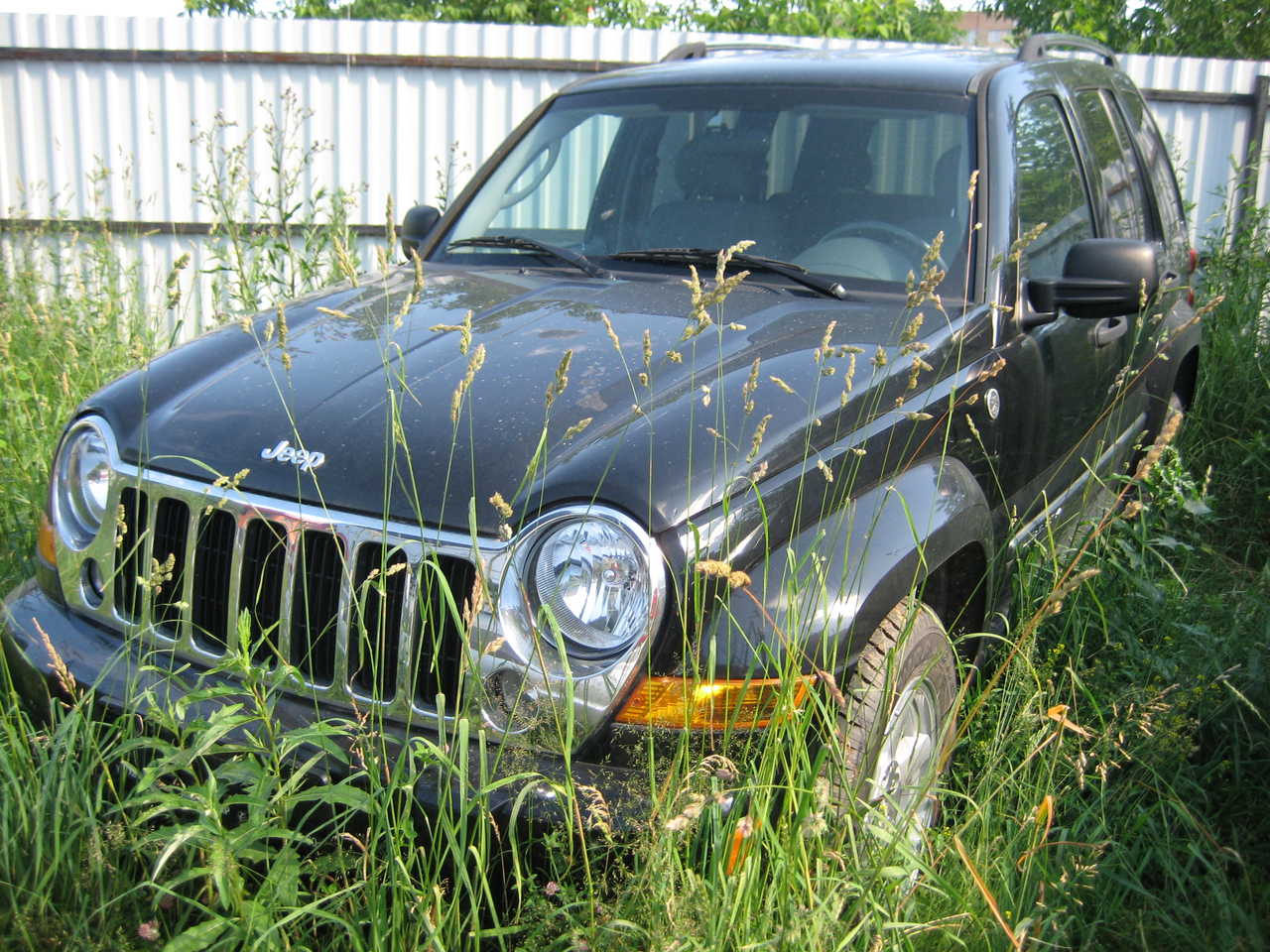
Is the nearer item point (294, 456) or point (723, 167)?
point (294, 456)

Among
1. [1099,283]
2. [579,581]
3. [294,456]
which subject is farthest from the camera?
[1099,283]

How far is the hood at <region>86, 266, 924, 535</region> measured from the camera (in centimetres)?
212

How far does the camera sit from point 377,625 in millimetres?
2176

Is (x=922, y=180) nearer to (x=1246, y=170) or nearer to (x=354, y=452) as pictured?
(x=354, y=452)

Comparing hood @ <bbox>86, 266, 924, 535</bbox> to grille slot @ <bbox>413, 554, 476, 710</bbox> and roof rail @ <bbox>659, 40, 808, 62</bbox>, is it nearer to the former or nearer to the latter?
grille slot @ <bbox>413, 554, 476, 710</bbox>

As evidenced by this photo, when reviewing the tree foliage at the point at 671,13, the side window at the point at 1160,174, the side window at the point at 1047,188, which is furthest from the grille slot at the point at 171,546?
the tree foliage at the point at 671,13

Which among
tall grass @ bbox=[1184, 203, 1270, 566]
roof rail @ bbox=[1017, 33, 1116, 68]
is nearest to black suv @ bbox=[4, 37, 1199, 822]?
roof rail @ bbox=[1017, 33, 1116, 68]

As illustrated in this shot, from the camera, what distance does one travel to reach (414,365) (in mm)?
2588

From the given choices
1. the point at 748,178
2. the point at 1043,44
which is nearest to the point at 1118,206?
the point at 1043,44

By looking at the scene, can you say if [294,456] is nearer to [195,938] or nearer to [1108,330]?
[195,938]

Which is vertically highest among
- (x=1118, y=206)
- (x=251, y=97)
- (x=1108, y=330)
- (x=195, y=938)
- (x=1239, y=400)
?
(x=251, y=97)

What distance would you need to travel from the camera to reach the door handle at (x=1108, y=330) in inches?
143

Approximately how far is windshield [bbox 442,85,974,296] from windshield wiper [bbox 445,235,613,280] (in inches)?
1.4

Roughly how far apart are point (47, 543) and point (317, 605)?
83cm
